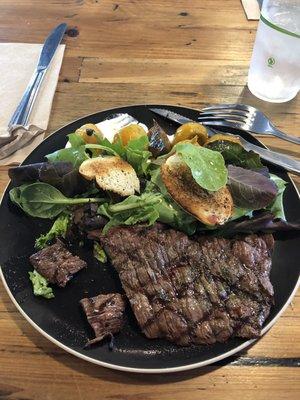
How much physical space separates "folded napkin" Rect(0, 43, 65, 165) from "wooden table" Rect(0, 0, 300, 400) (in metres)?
0.06

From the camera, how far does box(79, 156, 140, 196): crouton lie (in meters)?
1.51

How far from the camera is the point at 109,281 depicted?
1.40m

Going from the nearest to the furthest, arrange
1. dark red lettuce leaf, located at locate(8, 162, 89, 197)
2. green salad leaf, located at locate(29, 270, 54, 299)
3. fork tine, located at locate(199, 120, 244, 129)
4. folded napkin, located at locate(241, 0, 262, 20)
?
1. green salad leaf, located at locate(29, 270, 54, 299)
2. dark red lettuce leaf, located at locate(8, 162, 89, 197)
3. fork tine, located at locate(199, 120, 244, 129)
4. folded napkin, located at locate(241, 0, 262, 20)

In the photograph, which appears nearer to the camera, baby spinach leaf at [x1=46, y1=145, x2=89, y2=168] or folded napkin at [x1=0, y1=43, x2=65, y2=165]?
baby spinach leaf at [x1=46, y1=145, x2=89, y2=168]

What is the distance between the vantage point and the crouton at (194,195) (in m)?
1.39

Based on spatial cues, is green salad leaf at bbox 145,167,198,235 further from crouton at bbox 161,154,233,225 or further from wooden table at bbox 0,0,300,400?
wooden table at bbox 0,0,300,400

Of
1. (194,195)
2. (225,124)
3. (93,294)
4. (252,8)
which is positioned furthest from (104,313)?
(252,8)

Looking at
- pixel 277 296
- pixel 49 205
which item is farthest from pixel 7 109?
pixel 277 296

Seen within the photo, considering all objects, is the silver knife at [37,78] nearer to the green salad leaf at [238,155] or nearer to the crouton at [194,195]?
the crouton at [194,195]

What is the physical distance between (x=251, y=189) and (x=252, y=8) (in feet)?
5.96

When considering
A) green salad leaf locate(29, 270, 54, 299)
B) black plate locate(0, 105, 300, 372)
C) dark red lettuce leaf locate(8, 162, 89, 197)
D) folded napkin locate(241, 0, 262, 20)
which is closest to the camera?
black plate locate(0, 105, 300, 372)

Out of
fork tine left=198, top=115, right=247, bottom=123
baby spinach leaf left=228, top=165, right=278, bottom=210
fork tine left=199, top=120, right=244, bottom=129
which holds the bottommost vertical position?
fork tine left=199, top=120, right=244, bottom=129

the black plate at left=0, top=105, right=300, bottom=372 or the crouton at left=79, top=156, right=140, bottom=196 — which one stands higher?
the crouton at left=79, top=156, right=140, bottom=196

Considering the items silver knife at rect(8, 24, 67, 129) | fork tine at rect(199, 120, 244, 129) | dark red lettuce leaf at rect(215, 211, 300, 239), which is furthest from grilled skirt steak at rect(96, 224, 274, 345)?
silver knife at rect(8, 24, 67, 129)
